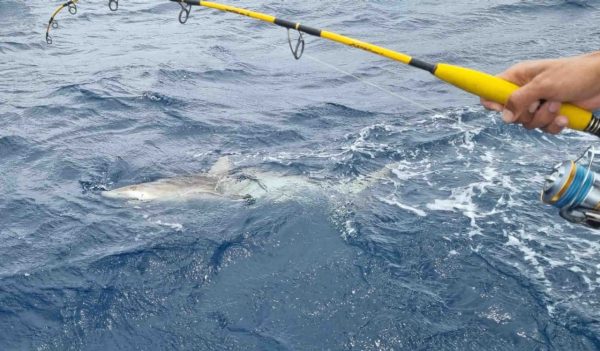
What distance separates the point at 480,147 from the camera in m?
8.78

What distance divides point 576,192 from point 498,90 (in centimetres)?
108

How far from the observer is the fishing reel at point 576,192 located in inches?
162

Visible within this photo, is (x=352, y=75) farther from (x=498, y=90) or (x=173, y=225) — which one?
(x=498, y=90)

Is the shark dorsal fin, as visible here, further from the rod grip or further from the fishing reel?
the fishing reel

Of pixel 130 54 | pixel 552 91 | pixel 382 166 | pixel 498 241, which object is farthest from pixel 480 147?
pixel 130 54

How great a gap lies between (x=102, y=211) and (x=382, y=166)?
3.94 metres

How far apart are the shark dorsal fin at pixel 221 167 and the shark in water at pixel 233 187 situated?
3 cm

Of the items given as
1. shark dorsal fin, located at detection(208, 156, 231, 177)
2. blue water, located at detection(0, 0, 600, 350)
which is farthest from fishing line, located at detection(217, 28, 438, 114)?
shark dorsal fin, located at detection(208, 156, 231, 177)

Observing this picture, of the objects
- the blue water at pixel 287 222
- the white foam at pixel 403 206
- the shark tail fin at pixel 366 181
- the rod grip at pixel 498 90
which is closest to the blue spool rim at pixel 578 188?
the rod grip at pixel 498 90

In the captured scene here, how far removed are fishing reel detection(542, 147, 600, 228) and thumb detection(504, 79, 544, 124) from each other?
0.77 meters

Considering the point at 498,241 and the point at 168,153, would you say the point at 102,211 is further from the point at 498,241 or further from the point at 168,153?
the point at 498,241

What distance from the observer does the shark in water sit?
7617 millimetres

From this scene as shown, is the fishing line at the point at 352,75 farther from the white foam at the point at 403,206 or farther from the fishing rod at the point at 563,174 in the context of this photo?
the fishing rod at the point at 563,174

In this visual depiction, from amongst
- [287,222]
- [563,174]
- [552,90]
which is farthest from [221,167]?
[552,90]
